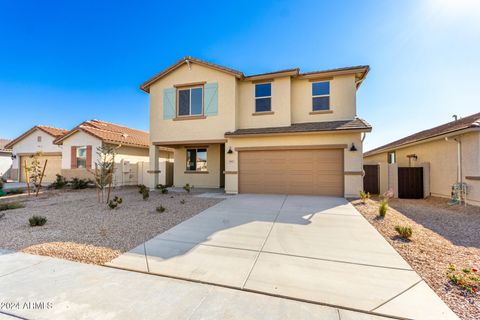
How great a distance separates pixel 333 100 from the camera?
424 inches

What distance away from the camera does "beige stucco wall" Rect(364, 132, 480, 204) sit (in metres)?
8.27

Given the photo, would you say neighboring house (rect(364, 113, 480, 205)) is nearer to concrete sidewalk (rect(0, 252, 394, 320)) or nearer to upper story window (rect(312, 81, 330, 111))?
upper story window (rect(312, 81, 330, 111))

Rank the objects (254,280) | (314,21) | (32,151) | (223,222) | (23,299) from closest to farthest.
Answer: (23,299)
(254,280)
(223,222)
(314,21)
(32,151)

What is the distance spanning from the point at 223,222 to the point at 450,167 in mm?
11310

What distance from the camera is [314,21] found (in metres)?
9.12

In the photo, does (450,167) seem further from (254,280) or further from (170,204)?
(170,204)

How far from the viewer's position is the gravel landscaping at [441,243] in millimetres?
2682

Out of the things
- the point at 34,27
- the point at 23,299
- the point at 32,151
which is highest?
the point at 34,27

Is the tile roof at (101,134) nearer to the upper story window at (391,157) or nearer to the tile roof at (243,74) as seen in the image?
the tile roof at (243,74)

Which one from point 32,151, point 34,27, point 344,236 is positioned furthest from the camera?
point 32,151

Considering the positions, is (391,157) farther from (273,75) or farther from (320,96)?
(273,75)

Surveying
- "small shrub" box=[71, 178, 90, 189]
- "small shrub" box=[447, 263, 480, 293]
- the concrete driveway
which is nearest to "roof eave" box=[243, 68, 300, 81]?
the concrete driveway

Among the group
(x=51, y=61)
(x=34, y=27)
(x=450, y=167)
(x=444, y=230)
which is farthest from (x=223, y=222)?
(x=51, y=61)

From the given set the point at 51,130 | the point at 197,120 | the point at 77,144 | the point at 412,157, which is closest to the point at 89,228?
the point at 197,120
